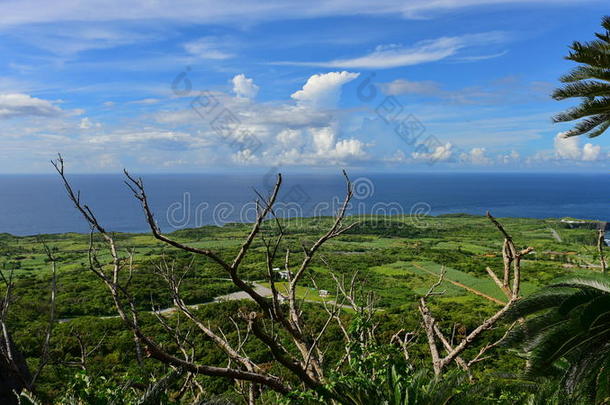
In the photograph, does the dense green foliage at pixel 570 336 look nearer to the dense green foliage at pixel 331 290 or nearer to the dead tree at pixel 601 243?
the dead tree at pixel 601 243

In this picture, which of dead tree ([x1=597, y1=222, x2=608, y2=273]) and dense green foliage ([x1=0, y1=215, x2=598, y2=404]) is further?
dead tree ([x1=597, y1=222, x2=608, y2=273])

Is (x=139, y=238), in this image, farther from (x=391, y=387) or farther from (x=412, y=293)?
(x=391, y=387)

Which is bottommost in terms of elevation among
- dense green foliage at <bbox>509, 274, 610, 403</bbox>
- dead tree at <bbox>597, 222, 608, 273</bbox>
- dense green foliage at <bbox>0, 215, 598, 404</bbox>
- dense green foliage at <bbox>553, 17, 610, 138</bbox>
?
dense green foliage at <bbox>0, 215, 598, 404</bbox>

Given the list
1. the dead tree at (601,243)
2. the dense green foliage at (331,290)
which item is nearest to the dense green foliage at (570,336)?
the dead tree at (601,243)

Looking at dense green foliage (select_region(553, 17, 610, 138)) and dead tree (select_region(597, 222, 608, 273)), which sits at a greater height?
dense green foliage (select_region(553, 17, 610, 138))

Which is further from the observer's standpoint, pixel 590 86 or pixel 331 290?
pixel 331 290

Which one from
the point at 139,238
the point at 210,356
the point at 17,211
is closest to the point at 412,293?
the point at 210,356

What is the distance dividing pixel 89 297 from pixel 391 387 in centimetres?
2682

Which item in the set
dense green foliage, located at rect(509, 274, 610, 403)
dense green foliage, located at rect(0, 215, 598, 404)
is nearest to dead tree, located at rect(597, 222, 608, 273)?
dense green foliage, located at rect(509, 274, 610, 403)

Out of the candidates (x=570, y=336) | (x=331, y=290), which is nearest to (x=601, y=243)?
(x=570, y=336)

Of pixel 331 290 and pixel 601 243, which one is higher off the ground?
pixel 601 243

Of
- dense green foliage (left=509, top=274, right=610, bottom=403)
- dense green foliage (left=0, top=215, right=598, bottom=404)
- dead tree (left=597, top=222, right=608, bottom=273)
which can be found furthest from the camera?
dense green foliage (left=509, top=274, right=610, bottom=403)

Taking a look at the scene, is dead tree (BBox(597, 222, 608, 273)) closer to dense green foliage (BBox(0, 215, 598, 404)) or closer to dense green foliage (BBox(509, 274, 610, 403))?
dense green foliage (BBox(509, 274, 610, 403))

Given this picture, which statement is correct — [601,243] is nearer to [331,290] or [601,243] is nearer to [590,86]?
[590,86]
